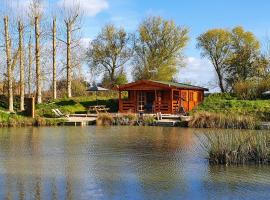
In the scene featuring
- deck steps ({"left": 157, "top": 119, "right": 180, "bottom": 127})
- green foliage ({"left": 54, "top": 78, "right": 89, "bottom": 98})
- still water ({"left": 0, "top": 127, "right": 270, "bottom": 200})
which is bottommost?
still water ({"left": 0, "top": 127, "right": 270, "bottom": 200})

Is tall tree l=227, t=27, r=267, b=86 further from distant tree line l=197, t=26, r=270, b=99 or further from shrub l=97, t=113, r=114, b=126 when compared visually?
shrub l=97, t=113, r=114, b=126

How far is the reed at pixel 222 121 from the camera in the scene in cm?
2184

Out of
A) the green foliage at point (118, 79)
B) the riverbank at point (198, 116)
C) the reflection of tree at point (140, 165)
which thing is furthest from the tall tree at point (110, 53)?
the reflection of tree at point (140, 165)

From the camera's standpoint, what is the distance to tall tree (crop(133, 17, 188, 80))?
151 feet

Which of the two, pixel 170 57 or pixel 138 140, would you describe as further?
pixel 170 57

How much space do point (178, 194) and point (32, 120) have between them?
58.1 feet

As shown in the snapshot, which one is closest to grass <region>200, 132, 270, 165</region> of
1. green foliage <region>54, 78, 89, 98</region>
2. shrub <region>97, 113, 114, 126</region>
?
shrub <region>97, 113, 114, 126</region>

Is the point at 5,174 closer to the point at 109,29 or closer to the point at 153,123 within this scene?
the point at 153,123

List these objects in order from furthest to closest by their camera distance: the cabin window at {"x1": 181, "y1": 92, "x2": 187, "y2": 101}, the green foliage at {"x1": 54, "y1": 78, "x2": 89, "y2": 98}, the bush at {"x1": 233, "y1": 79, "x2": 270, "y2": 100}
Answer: the green foliage at {"x1": 54, "y1": 78, "x2": 89, "y2": 98} → the bush at {"x1": 233, "y1": 79, "x2": 270, "y2": 100} → the cabin window at {"x1": 181, "y1": 92, "x2": 187, "y2": 101}

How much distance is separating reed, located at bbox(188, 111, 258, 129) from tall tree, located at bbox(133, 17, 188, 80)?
22362mm

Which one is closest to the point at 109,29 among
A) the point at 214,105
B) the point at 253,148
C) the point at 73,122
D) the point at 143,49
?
the point at 143,49

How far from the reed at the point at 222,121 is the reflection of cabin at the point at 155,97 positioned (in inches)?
260

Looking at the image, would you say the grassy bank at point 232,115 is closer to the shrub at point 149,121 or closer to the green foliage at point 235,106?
the green foliage at point 235,106

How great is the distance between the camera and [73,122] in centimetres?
2495
